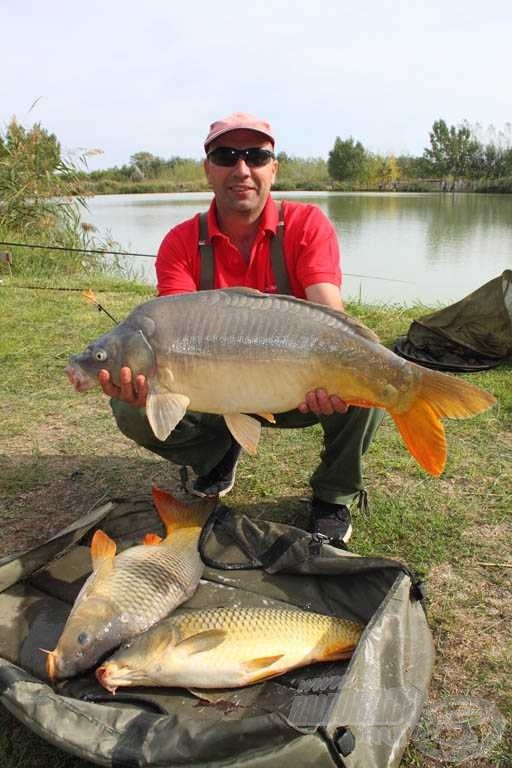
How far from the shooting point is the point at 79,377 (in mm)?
1542

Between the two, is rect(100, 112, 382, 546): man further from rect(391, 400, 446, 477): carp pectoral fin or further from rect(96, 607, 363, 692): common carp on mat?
rect(96, 607, 363, 692): common carp on mat

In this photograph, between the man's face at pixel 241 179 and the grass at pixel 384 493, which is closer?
the grass at pixel 384 493

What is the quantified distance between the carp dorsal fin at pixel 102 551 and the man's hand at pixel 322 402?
1.71ft

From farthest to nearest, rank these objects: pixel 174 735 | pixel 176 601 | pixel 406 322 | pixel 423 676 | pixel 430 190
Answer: pixel 430 190
pixel 406 322
pixel 176 601
pixel 423 676
pixel 174 735

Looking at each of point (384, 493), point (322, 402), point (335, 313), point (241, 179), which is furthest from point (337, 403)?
point (241, 179)

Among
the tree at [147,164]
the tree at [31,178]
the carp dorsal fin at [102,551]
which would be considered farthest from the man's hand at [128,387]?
the tree at [147,164]

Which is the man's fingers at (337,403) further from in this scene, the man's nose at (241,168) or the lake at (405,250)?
the lake at (405,250)

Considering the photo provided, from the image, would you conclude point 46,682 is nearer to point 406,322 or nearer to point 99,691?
point 99,691

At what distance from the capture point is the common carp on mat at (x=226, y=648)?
47.2 inches

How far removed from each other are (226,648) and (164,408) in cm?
51

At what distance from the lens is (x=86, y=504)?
2.02 meters

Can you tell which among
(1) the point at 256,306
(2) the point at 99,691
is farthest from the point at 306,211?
(2) the point at 99,691

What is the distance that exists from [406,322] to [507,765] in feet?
10.5

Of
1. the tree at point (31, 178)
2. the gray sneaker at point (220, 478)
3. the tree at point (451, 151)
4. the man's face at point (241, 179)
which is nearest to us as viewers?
the man's face at point (241, 179)
